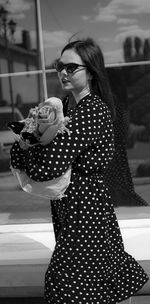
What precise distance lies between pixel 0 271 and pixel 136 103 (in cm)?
246

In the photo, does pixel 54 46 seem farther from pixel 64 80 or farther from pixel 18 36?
pixel 64 80

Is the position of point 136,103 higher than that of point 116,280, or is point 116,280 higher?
point 136,103

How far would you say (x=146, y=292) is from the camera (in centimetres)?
204

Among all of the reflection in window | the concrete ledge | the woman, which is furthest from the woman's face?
the reflection in window

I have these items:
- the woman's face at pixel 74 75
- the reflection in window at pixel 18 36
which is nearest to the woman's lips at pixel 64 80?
the woman's face at pixel 74 75

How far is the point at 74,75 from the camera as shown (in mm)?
1560

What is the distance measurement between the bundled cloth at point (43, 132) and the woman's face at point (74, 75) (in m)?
0.17

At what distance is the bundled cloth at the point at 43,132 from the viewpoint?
139 centimetres

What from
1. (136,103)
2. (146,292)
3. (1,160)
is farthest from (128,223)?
(1,160)

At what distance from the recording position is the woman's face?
61.2 inches

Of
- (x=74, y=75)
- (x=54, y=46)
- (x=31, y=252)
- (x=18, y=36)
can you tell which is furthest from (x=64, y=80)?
(x=18, y=36)

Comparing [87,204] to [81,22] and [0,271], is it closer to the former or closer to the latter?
[0,271]

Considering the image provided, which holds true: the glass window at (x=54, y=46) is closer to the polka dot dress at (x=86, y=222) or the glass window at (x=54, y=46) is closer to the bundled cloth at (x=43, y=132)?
the polka dot dress at (x=86, y=222)

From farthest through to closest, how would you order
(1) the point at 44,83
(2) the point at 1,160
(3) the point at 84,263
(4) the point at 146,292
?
(2) the point at 1,160 → (1) the point at 44,83 → (4) the point at 146,292 → (3) the point at 84,263
